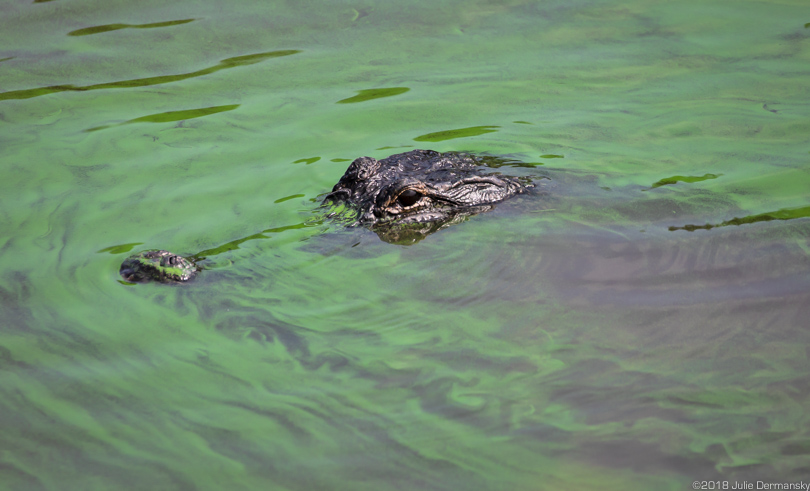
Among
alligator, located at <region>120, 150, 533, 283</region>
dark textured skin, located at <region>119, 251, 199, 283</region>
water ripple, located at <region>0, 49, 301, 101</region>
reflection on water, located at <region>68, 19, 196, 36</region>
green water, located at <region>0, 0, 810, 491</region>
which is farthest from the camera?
reflection on water, located at <region>68, 19, 196, 36</region>

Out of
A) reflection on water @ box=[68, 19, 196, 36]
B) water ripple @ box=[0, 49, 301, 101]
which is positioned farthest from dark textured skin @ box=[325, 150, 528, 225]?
reflection on water @ box=[68, 19, 196, 36]

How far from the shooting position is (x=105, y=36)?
8.28 meters

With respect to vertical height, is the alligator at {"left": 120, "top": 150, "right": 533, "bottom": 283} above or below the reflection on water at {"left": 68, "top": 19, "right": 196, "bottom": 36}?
below

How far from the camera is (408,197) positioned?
4.65 meters

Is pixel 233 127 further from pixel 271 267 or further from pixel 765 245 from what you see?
pixel 765 245

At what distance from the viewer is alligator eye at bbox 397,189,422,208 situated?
15.2 ft

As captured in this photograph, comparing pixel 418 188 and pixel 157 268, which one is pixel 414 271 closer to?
pixel 418 188

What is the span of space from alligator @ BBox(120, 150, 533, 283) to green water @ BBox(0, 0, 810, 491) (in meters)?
0.17

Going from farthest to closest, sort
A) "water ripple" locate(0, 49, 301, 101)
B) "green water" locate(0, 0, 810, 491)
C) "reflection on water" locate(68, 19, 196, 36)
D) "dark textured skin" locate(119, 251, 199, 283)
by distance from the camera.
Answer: "reflection on water" locate(68, 19, 196, 36)
"water ripple" locate(0, 49, 301, 101)
"dark textured skin" locate(119, 251, 199, 283)
"green water" locate(0, 0, 810, 491)

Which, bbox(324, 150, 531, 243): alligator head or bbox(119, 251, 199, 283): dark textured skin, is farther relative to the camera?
bbox(324, 150, 531, 243): alligator head

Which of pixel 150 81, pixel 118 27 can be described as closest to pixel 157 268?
pixel 150 81

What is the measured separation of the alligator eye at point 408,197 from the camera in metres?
4.62

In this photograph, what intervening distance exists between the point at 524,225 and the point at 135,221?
280 cm

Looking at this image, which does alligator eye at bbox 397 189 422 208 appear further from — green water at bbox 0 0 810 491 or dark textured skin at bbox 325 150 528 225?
green water at bbox 0 0 810 491
